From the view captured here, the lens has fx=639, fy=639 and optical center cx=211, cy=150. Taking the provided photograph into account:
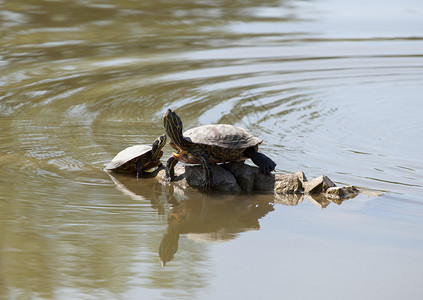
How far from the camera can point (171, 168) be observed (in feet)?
15.8

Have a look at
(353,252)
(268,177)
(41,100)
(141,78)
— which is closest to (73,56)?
(141,78)

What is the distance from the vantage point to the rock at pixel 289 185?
4.64 meters

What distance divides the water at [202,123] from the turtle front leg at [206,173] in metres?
0.14

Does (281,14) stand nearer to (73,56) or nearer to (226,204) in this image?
(73,56)

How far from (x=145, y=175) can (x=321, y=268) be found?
2.19 metres

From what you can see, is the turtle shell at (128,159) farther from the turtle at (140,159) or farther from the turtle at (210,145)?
the turtle at (210,145)

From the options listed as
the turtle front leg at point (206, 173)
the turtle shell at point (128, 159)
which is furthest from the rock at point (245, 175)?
the turtle shell at point (128, 159)

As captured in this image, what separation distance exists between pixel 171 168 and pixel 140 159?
0.30 metres

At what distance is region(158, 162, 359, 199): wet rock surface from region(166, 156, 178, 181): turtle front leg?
0.08m

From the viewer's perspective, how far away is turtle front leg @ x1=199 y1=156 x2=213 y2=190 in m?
4.56

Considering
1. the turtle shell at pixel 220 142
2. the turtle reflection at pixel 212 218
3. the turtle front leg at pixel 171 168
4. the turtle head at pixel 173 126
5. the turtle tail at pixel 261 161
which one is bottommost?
the turtle reflection at pixel 212 218

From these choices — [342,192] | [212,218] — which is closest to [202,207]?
[212,218]

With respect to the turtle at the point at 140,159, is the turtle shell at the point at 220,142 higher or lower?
higher

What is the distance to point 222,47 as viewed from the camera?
1031cm
